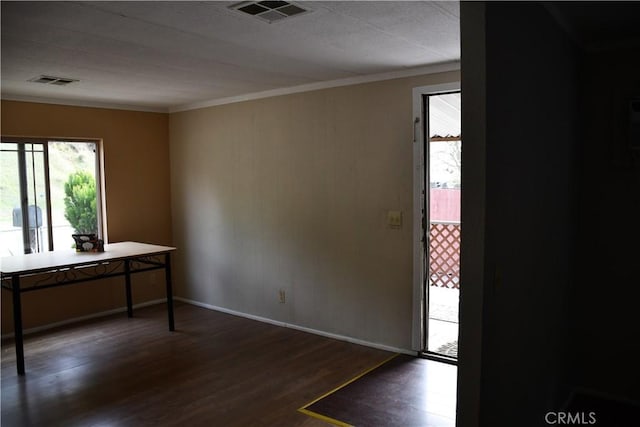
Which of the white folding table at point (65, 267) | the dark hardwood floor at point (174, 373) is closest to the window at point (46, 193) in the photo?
the white folding table at point (65, 267)

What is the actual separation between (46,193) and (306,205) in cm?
260

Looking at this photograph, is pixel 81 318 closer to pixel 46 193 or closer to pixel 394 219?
pixel 46 193

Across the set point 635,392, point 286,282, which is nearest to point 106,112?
point 286,282

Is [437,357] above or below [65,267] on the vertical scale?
below

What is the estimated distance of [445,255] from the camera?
20.0 ft

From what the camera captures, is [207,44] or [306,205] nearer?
[207,44]

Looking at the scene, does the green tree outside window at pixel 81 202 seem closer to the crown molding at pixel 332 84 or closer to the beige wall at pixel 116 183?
the beige wall at pixel 116 183

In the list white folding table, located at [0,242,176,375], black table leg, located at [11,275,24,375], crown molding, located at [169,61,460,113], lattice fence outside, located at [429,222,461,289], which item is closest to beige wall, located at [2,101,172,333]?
white folding table, located at [0,242,176,375]

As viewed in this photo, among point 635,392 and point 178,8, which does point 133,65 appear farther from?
point 635,392

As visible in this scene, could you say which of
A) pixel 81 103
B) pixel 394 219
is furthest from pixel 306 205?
pixel 81 103

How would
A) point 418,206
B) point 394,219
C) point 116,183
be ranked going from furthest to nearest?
point 116,183 → point 394,219 → point 418,206

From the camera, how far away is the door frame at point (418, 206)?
3842mm

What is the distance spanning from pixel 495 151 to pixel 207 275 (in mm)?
4260

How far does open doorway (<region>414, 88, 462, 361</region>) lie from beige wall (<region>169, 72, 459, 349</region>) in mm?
109
